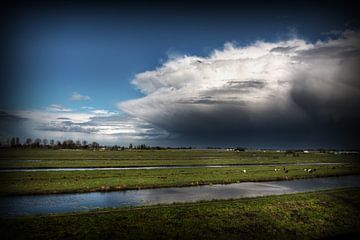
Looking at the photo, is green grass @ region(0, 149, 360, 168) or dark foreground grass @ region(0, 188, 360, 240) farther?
green grass @ region(0, 149, 360, 168)

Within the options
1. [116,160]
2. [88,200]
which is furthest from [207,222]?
[116,160]

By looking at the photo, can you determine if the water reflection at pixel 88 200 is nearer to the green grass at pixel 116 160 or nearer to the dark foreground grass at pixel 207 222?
the dark foreground grass at pixel 207 222

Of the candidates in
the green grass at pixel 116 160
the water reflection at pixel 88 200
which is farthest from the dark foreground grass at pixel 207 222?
the green grass at pixel 116 160

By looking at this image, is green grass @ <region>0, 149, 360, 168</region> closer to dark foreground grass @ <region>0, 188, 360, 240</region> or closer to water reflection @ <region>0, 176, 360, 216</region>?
water reflection @ <region>0, 176, 360, 216</region>

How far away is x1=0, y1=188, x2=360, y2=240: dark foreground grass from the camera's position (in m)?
18.5

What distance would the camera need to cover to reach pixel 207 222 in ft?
69.3

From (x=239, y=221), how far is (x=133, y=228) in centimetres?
800

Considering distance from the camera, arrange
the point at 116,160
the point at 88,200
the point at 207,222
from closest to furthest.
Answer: the point at 207,222 < the point at 88,200 < the point at 116,160

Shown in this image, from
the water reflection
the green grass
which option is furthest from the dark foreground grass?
the green grass

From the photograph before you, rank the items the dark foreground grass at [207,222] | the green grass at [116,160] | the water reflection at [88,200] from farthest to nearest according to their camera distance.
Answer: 1. the green grass at [116,160]
2. the water reflection at [88,200]
3. the dark foreground grass at [207,222]

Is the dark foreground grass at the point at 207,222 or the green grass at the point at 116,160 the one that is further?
the green grass at the point at 116,160

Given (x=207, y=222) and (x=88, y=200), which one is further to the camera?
(x=88, y=200)

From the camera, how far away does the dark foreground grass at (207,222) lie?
18.5 metres

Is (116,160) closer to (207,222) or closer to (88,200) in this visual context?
(88,200)
